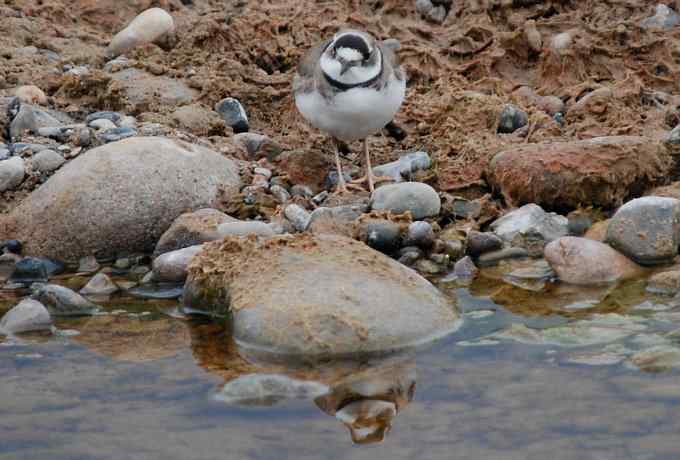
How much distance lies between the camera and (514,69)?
35.9 feet

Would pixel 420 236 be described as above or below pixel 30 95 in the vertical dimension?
below

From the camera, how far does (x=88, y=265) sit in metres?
7.48

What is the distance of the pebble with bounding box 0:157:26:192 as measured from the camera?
26.7 feet

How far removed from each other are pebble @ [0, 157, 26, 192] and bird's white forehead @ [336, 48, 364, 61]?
2.58 m

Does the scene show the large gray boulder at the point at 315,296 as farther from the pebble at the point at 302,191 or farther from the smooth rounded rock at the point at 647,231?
the pebble at the point at 302,191

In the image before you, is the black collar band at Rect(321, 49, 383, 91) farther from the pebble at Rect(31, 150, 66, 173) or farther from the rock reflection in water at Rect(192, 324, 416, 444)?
the rock reflection in water at Rect(192, 324, 416, 444)

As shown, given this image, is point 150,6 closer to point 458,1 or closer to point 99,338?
point 458,1

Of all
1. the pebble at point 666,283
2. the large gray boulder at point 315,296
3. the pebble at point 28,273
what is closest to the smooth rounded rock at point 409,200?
the large gray boulder at point 315,296

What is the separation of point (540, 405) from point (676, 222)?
2564 millimetres

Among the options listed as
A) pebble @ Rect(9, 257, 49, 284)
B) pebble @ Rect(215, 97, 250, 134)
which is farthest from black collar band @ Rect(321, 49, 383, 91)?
pebble @ Rect(9, 257, 49, 284)

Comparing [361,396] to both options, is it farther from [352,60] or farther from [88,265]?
[352,60]

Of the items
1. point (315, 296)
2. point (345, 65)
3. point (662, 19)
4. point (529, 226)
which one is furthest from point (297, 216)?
point (662, 19)

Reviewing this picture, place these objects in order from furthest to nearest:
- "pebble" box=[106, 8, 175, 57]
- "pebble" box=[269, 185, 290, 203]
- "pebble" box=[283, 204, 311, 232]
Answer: "pebble" box=[106, 8, 175, 57]
"pebble" box=[269, 185, 290, 203]
"pebble" box=[283, 204, 311, 232]

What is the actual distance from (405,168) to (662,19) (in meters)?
3.92
